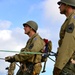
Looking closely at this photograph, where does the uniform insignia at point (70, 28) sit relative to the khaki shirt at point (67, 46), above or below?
above

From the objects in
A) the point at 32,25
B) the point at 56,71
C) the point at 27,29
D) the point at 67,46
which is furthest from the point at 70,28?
the point at 32,25

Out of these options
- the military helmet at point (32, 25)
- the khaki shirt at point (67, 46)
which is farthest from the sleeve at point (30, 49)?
the khaki shirt at point (67, 46)

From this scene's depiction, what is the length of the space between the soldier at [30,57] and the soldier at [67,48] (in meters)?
3.63

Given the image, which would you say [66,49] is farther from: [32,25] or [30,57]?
[32,25]

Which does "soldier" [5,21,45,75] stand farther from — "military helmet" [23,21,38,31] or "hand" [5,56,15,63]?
"military helmet" [23,21,38,31]

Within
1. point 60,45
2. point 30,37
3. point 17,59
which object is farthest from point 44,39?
point 60,45

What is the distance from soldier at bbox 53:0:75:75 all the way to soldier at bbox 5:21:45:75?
3632mm

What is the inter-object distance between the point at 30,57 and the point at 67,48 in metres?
4.13

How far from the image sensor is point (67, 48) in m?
5.39

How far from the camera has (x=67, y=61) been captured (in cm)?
533

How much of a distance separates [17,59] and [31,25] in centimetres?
131

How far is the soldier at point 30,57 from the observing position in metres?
9.45

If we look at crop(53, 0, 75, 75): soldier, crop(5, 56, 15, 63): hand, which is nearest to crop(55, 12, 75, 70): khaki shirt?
crop(53, 0, 75, 75): soldier

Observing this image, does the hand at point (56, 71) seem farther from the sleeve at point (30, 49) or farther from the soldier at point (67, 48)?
the sleeve at point (30, 49)
